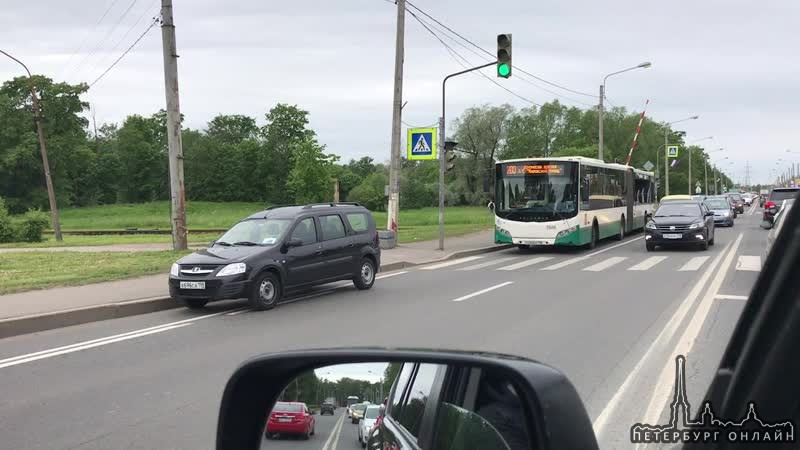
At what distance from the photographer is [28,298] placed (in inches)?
464

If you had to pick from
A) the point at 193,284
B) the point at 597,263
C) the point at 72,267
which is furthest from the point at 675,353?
the point at 72,267

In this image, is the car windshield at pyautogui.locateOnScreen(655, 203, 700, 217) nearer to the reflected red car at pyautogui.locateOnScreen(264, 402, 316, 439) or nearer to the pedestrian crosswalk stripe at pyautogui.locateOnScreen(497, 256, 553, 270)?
the pedestrian crosswalk stripe at pyautogui.locateOnScreen(497, 256, 553, 270)

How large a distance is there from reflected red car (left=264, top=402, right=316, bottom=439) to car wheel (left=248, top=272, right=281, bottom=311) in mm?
9482

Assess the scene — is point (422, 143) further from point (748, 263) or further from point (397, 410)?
point (397, 410)

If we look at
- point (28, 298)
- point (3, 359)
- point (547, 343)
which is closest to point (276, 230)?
point (28, 298)

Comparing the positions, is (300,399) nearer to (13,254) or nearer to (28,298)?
(28,298)

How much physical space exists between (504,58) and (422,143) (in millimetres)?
4720

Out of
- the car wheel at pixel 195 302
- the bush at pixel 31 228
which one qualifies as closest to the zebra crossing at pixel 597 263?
the car wheel at pixel 195 302

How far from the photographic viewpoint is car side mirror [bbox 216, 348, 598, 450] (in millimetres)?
1372

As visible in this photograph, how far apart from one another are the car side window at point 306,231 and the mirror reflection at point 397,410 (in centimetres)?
1076

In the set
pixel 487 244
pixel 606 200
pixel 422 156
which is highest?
pixel 422 156

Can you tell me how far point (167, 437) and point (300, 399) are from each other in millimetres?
3480

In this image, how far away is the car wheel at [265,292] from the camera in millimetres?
11297

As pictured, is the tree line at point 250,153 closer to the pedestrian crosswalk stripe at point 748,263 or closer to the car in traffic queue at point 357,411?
the pedestrian crosswalk stripe at point 748,263
